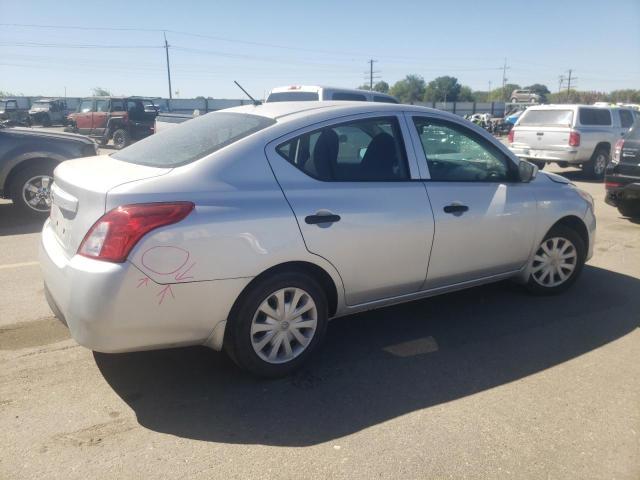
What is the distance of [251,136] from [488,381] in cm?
209

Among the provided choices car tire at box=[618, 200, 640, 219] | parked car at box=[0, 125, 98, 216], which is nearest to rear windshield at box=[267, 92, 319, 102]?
parked car at box=[0, 125, 98, 216]

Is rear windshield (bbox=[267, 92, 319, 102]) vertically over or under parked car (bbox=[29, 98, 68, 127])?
over

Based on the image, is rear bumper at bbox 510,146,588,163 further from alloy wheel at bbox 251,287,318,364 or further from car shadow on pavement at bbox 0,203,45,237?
alloy wheel at bbox 251,287,318,364

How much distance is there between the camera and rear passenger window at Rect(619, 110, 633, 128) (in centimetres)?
1440

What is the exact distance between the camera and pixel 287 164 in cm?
325

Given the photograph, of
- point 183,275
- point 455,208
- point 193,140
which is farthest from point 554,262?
point 183,275

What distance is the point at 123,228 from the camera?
2715 millimetres

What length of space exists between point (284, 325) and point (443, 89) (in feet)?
299

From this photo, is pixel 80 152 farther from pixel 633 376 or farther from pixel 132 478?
pixel 633 376

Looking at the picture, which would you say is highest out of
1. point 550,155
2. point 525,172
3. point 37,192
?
point 525,172

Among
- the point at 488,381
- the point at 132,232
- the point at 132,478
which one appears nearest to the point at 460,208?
→ the point at 488,381

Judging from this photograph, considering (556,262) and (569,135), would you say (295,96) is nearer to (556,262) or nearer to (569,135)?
(569,135)

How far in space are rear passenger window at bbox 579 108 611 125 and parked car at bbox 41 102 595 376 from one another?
10.2 meters

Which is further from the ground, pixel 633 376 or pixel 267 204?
pixel 267 204
